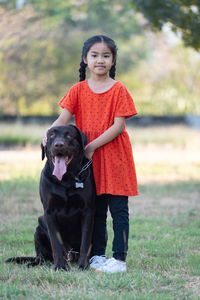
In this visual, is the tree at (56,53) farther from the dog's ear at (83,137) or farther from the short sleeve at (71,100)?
the dog's ear at (83,137)

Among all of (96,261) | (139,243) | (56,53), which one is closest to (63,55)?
(56,53)

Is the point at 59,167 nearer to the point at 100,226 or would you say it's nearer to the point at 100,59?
the point at 100,226

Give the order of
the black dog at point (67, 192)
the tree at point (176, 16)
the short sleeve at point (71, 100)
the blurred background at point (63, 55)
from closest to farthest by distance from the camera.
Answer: the black dog at point (67, 192) < the short sleeve at point (71, 100) < the tree at point (176, 16) < the blurred background at point (63, 55)

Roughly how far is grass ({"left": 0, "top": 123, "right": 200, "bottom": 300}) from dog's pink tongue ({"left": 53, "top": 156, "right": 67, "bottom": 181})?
28.2 inches

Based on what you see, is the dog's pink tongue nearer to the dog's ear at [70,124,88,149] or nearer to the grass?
the dog's ear at [70,124,88,149]

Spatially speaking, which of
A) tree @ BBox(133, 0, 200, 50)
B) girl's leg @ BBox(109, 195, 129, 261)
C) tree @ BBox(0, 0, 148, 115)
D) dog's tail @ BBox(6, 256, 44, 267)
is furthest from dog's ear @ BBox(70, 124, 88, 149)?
tree @ BBox(0, 0, 148, 115)

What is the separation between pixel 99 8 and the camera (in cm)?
2759

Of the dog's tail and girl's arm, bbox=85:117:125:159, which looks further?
the dog's tail

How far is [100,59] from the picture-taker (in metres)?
3.96

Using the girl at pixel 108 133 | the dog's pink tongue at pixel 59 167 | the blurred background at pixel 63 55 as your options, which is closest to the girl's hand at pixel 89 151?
the girl at pixel 108 133

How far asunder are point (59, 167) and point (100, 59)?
952 millimetres

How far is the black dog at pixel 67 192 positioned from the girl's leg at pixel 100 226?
0.64 ft

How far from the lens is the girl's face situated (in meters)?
3.97

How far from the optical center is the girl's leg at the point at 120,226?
13.0 ft
